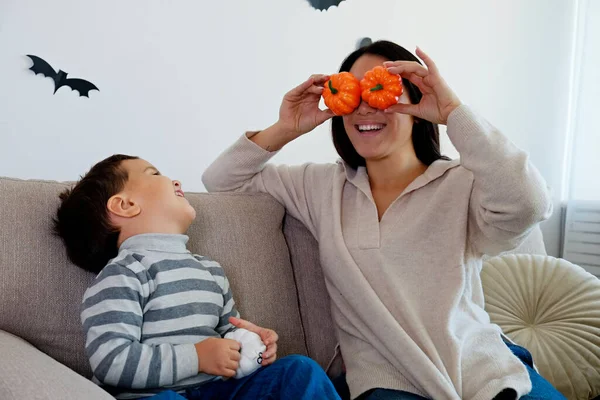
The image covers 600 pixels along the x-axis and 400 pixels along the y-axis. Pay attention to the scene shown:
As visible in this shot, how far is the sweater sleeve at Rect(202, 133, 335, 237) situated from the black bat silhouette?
534 mm

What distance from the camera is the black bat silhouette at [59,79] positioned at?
1751 mm

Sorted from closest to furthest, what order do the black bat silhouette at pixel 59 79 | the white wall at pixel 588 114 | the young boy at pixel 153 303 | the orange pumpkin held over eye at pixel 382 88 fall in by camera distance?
the young boy at pixel 153 303
the orange pumpkin held over eye at pixel 382 88
the black bat silhouette at pixel 59 79
the white wall at pixel 588 114

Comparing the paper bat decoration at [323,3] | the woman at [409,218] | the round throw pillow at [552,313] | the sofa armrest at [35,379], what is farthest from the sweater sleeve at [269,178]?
the paper bat decoration at [323,3]

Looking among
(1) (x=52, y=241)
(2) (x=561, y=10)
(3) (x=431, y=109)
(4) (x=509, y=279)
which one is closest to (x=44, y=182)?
(1) (x=52, y=241)

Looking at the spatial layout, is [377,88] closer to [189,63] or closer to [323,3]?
[189,63]

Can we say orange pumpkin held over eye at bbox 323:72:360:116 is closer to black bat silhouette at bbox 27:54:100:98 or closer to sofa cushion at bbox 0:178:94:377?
sofa cushion at bbox 0:178:94:377

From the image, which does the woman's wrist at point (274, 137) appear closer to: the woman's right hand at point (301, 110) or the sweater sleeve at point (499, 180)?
the woman's right hand at point (301, 110)

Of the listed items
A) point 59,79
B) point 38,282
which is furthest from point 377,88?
point 59,79

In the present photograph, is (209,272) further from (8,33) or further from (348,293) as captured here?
(8,33)

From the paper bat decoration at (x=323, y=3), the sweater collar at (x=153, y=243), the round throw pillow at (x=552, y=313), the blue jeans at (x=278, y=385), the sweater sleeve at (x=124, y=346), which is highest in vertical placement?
the paper bat decoration at (x=323, y=3)

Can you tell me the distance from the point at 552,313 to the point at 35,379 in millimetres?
1513

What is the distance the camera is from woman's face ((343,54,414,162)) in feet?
4.85

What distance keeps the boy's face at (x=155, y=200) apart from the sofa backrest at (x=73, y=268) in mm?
152

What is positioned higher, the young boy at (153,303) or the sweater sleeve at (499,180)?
the sweater sleeve at (499,180)
